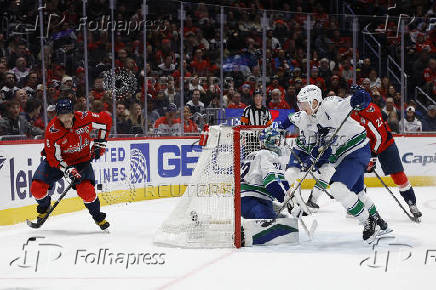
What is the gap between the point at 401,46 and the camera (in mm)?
9023

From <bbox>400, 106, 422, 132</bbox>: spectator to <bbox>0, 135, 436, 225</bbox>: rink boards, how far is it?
0.16 meters

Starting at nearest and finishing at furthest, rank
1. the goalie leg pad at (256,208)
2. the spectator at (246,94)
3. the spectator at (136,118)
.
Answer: the goalie leg pad at (256,208), the spectator at (136,118), the spectator at (246,94)

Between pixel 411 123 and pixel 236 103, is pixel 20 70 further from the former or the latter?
pixel 411 123

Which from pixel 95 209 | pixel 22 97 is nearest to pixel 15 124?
pixel 22 97

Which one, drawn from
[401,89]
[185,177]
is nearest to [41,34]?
[185,177]

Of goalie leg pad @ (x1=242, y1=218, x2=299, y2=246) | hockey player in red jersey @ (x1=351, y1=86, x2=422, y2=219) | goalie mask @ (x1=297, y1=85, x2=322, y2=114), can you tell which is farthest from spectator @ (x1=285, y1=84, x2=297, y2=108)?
goalie leg pad @ (x1=242, y1=218, x2=299, y2=246)

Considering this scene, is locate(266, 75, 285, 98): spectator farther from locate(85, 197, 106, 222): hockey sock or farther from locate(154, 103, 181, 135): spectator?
locate(85, 197, 106, 222): hockey sock

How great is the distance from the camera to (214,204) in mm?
4129

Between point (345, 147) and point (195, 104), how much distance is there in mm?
3848

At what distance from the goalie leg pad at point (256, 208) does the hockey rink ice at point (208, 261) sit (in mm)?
266

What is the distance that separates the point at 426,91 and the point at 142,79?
4.20 metres

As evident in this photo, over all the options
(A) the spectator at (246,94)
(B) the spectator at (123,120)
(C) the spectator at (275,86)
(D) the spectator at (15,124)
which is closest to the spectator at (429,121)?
(C) the spectator at (275,86)

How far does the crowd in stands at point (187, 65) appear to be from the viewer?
22.0 ft

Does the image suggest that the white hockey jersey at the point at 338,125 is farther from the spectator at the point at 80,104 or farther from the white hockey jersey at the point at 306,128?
the spectator at the point at 80,104
